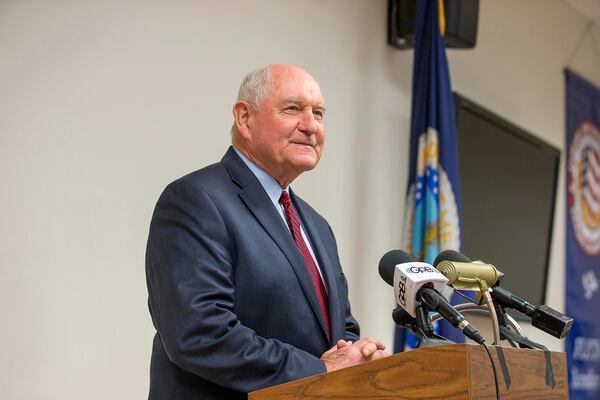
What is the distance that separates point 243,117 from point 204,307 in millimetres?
721

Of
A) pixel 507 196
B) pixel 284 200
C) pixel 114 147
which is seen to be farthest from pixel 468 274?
pixel 507 196

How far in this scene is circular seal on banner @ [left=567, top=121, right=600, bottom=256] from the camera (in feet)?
23.0

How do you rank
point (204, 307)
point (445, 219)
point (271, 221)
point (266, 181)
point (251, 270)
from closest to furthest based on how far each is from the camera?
1. point (204, 307)
2. point (251, 270)
3. point (271, 221)
4. point (266, 181)
5. point (445, 219)

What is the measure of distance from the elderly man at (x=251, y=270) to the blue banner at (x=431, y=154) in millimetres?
2084

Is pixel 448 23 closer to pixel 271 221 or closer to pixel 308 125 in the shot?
pixel 308 125

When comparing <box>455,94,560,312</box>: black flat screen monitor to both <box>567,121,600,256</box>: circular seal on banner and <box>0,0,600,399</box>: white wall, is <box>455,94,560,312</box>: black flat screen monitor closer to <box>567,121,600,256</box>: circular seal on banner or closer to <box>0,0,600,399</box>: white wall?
<box>567,121,600,256</box>: circular seal on banner

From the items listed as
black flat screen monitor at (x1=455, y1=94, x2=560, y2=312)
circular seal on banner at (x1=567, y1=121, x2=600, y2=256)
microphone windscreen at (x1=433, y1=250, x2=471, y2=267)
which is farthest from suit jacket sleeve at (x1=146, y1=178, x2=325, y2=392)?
circular seal on banner at (x1=567, y1=121, x2=600, y2=256)

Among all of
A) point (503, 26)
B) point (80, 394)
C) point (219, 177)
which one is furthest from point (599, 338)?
point (219, 177)

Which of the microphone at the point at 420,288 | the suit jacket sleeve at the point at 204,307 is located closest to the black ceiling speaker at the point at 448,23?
the suit jacket sleeve at the point at 204,307

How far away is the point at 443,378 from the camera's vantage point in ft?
5.07

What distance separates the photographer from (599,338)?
23.5ft

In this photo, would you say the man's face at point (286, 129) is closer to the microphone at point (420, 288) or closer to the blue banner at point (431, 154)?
the microphone at point (420, 288)

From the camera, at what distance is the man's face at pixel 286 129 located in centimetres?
247

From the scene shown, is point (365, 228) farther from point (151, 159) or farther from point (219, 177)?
point (219, 177)
